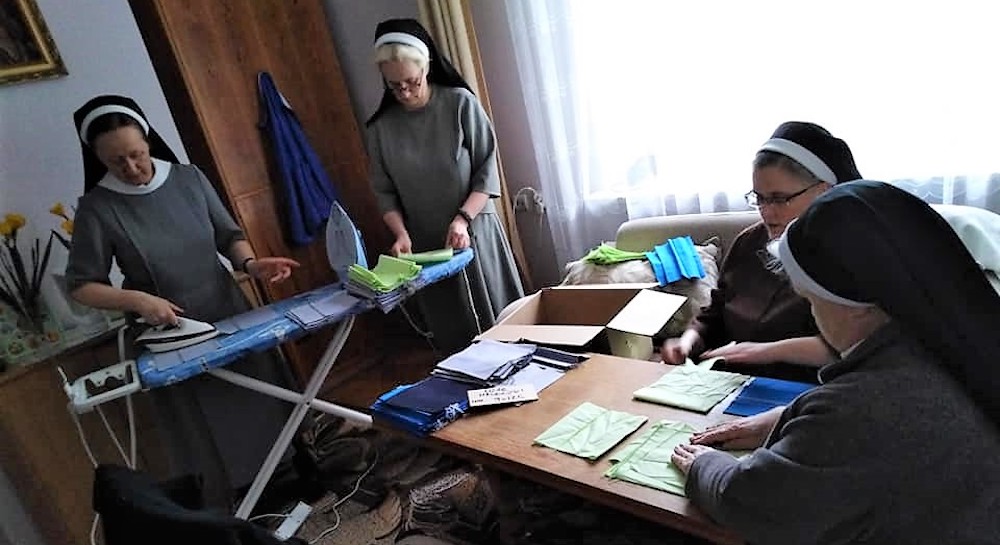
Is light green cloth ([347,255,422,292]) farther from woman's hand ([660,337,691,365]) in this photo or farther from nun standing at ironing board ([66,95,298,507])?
woman's hand ([660,337,691,365])

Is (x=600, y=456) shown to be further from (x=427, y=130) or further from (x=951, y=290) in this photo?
(x=427, y=130)

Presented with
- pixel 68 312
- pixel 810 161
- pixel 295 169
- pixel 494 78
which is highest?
pixel 494 78

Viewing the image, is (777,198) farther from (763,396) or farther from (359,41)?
(359,41)

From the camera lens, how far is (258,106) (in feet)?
9.13

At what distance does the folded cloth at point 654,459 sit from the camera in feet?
3.61

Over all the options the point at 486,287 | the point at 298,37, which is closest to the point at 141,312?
the point at 486,287

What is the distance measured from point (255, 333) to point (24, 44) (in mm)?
1371

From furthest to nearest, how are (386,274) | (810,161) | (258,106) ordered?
(258,106), (386,274), (810,161)

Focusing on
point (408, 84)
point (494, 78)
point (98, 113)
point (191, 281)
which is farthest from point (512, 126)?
point (98, 113)

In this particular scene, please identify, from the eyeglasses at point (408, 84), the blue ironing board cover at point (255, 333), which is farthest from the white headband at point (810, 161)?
the eyeglasses at point (408, 84)

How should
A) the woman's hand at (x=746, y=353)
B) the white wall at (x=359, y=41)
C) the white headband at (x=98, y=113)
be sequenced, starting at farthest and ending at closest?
the white wall at (x=359, y=41) → the white headband at (x=98, y=113) → the woman's hand at (x=746, y=353)

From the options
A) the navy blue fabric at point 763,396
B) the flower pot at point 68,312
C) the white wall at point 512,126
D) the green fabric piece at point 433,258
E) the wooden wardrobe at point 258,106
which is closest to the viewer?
the navy blue fabric at point 763,396

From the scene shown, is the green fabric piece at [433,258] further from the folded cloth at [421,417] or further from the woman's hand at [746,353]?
the woman's hand at [746,353]

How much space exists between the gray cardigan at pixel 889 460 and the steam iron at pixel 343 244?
4.59 feet
